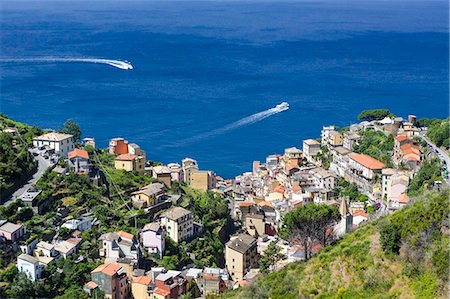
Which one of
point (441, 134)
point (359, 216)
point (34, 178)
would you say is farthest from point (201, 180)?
point (441, 134)

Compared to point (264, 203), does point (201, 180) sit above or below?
above

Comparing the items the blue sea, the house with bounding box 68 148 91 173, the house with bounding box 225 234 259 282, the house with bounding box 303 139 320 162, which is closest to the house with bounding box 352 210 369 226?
the house with bounding box 225 234 259 282

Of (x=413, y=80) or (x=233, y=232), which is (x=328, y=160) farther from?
(x=413, y=80)

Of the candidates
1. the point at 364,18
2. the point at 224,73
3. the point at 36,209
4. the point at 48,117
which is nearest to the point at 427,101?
the point at 224,73

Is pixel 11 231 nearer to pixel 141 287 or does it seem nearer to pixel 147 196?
pixel 141 287

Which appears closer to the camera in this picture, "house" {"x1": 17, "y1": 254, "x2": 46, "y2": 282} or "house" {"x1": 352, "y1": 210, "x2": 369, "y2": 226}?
"house" {"x1": 17, "y1": 254, "x2": 46, "y2": 282}

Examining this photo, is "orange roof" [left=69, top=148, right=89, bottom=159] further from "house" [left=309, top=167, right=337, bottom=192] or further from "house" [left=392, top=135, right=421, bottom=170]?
"house" [left=392, top=135, right=421, bottom=170]
